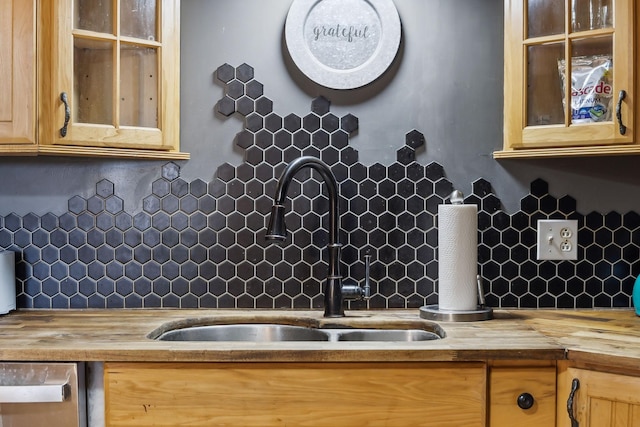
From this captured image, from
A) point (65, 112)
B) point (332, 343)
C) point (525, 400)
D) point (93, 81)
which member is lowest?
point (525, 400)

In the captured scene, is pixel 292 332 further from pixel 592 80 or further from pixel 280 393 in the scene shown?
pixel 592 80

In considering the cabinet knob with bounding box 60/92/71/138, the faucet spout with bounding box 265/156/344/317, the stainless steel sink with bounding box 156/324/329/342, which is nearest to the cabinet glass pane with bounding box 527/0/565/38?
the faucet spout with bounding box 265/156/344/317

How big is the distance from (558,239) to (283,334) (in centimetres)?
93

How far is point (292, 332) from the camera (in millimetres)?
1985

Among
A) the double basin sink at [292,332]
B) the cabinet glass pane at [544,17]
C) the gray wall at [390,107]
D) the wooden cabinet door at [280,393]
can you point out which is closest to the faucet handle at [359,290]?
the double basin sink at [292,332]

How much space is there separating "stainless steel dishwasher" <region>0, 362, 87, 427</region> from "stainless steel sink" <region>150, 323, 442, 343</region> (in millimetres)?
357

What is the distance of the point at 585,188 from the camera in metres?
2.12

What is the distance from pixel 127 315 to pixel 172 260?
235 millimetres

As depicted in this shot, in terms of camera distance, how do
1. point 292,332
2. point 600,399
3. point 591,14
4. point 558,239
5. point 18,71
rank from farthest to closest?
point 558,239 < point 292,332 < point 591,14 < point 18,71 < point 600,399

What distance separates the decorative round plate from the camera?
6.91 ft

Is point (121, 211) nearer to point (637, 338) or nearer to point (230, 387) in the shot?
point (230, 387)

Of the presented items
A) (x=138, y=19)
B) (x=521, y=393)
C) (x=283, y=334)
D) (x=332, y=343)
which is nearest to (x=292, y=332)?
(x=283, y=334)

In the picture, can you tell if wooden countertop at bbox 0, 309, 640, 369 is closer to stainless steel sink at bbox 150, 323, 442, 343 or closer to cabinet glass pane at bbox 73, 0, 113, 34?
stainless steel sink at bbox 150, 323, 442, 343

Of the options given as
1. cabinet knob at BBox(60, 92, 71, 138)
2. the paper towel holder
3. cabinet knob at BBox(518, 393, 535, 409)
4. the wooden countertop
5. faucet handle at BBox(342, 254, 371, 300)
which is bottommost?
cabinet knob at BBox(518, 393, 535, 409)
